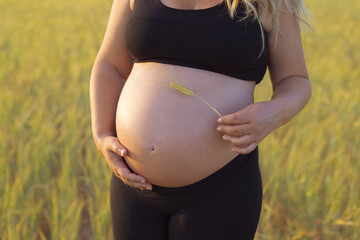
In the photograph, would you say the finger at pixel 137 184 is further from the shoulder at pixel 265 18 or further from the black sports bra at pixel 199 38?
the shoulder at pixel 265 18

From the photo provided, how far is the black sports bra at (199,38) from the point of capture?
1.02 metres

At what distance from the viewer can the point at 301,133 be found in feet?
8.70

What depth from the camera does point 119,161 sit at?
1.10m

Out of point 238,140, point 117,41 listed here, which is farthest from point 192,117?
point 117,41

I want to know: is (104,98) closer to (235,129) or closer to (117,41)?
(117,41)

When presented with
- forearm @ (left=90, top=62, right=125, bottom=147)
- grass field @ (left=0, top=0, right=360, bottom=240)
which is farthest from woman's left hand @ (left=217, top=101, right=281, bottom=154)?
grass field @ (left=0, top=0, right=360, bottom=240)

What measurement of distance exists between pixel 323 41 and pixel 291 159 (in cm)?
342

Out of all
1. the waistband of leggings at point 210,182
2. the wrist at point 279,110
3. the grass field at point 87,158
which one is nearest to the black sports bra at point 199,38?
the wrist at point 279,110

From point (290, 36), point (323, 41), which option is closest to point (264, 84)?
point (323, 41)

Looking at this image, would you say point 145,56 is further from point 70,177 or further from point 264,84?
point 264,84

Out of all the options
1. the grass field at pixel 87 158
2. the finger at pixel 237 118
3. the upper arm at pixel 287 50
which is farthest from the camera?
the grass field at pixel 87 158

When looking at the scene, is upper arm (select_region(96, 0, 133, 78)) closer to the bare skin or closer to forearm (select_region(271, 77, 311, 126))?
the bare skin

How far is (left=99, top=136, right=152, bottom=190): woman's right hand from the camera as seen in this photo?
3.44 ft

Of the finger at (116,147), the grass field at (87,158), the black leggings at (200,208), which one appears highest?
the finger at (116,147)
